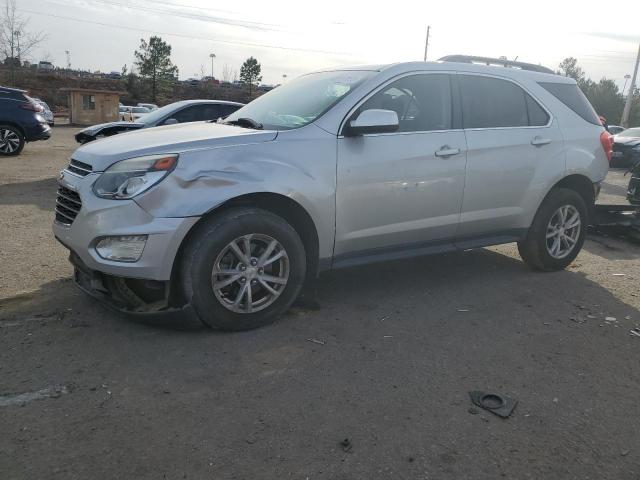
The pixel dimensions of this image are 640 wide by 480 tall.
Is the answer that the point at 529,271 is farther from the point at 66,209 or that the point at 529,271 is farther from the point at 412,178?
the point at 66,209

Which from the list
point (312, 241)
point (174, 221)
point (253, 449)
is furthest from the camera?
point (312, 241)

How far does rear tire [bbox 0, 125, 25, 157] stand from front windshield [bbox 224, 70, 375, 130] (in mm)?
10604

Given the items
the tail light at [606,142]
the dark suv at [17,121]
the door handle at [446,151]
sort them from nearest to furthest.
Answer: the door handle at [446,151] → the tail light at [606,142] → the dark suv at [17,121]

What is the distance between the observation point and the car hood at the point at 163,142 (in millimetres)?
3574

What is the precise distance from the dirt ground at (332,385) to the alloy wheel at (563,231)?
583 mm

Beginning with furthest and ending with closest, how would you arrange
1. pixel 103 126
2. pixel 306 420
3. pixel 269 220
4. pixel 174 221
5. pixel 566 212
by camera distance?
pixel 103 126, pixel 566 212, pixel 269 220, pixel 174 221, pixel 306 420

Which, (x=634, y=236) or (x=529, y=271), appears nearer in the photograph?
(x=529, y=271)

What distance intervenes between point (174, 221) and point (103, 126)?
24.0 ft

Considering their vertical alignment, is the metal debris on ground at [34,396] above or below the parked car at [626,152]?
below

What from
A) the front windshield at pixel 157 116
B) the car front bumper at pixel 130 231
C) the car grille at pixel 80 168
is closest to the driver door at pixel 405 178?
the car front bumper at pixel 130 231

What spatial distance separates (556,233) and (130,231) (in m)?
4.06

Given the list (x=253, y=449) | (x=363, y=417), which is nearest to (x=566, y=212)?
(x=363, y=417)

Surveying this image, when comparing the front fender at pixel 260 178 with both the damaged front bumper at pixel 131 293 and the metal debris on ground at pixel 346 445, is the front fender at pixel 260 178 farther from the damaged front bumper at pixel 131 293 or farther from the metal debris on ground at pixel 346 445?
the metal debris on ground at pixel 346 445

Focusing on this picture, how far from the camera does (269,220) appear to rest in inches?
148
